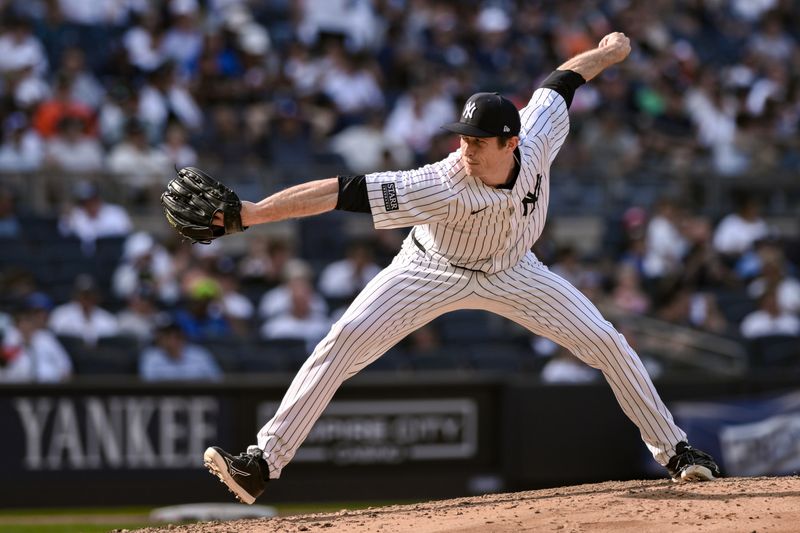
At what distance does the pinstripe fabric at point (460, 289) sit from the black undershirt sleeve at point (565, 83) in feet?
0.74

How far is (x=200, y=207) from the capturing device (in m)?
5.53

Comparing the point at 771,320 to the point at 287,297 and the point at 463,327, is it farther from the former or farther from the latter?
the point at 287,297

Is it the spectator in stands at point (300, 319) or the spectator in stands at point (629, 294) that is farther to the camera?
the spectator in stands at point (629, 294)

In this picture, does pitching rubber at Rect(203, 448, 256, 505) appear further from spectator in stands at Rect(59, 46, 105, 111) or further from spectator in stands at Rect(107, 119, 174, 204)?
spectator in stands at Rect(59, 46, 105, 111)

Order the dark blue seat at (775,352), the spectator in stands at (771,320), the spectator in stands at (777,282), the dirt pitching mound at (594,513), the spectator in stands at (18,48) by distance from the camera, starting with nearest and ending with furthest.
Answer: the dirt pitching mound at (594,513) < the dark blue seat at (775,352) < the spectator in stands at (771,320) < the spectator in stands at (777,282) < the spectator in stands at (18,48)

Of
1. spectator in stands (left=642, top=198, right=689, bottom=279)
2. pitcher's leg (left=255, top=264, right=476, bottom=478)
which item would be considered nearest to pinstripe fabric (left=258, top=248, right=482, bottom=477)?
pitcher's leg (left=255, top=264, right=476, bottom=478)

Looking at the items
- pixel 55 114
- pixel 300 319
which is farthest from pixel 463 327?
pixel 55 114

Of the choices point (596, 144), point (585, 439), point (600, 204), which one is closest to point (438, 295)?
point (585, 439)

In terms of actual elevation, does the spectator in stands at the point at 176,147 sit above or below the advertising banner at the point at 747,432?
above

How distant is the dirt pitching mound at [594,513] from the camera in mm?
5363

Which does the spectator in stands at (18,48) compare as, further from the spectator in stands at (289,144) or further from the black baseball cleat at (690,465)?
the black baseball cleat at (690,465)

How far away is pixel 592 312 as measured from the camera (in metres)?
6.06

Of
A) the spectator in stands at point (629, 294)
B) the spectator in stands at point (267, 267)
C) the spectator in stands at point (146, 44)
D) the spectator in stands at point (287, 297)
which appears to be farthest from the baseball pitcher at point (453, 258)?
the spectator in stands at point (146, 44)

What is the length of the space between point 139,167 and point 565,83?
7168 millimetres
